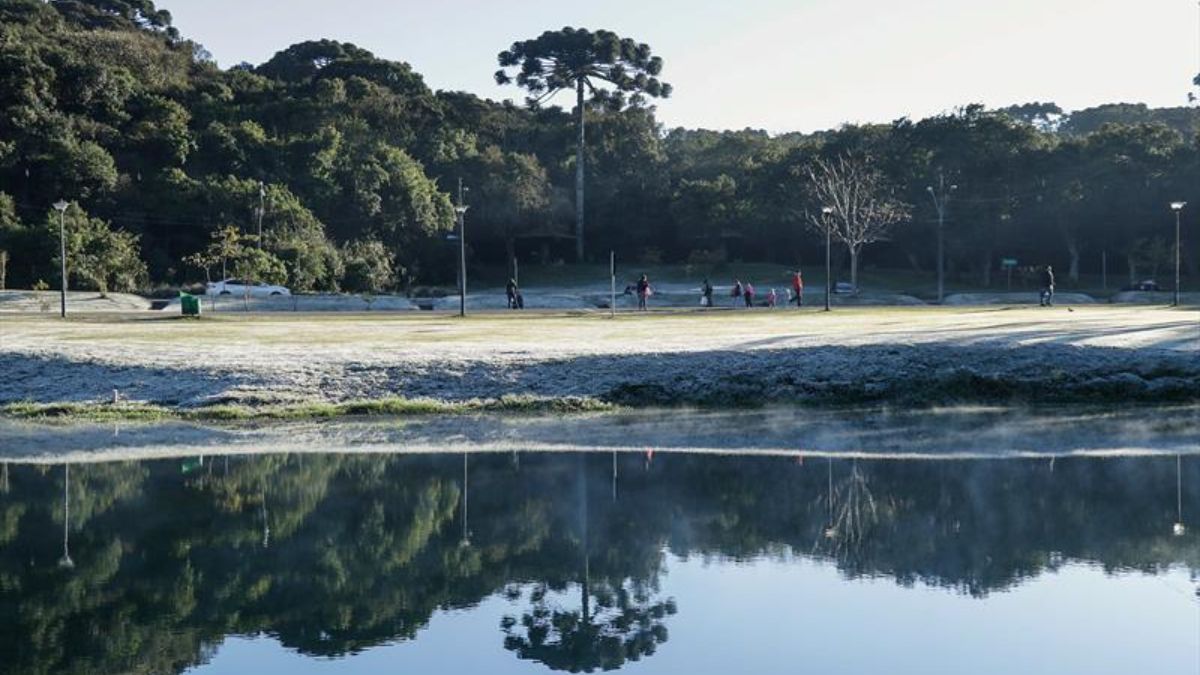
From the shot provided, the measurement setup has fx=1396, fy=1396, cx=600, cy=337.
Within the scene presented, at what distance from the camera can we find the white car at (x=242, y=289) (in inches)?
2552

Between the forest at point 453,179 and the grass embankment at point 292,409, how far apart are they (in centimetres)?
4357

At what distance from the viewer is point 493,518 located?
14328 mm

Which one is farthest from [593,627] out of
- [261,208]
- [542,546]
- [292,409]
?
[261,208]

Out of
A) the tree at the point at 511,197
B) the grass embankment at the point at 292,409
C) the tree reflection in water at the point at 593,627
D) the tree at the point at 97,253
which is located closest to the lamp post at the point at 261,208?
the tree at the point at 97,253

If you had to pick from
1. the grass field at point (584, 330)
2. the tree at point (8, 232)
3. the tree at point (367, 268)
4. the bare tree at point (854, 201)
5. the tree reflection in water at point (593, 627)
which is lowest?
the tree reflection in water at point (593, 627)

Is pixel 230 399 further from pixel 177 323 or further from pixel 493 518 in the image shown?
pixel 177 323

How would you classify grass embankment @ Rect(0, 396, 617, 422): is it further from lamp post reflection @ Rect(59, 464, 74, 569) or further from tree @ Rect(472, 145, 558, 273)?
tree @ Rect(472, 145, 558, 273)

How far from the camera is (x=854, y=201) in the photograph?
84.8 meters

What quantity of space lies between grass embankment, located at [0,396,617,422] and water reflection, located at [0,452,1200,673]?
5.18m

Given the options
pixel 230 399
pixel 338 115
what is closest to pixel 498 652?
pixel 230 399

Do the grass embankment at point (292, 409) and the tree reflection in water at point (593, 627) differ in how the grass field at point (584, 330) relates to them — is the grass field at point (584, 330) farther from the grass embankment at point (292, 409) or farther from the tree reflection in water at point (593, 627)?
the tree reflection in water at point (593, 627)

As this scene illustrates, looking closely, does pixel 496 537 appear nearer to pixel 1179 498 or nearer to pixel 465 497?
pixel 465 497

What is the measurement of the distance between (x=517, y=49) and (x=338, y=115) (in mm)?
14095

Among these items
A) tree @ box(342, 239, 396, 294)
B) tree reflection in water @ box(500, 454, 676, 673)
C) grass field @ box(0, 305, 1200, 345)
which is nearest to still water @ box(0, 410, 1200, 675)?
tree reflection in water @ box(500, 454, 676, 673)
